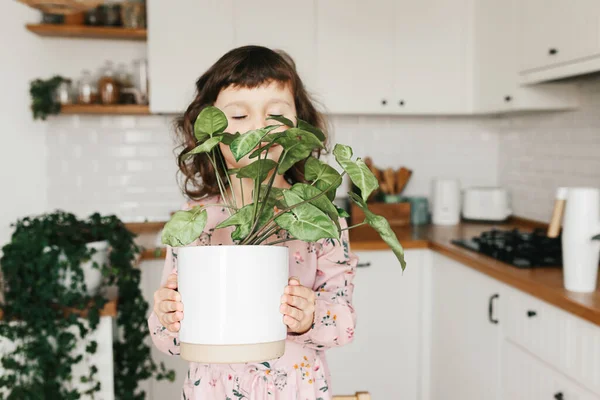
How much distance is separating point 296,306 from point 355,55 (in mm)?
2511

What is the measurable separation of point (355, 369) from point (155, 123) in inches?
64.3

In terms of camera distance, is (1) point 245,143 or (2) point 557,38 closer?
(1) point 245,143

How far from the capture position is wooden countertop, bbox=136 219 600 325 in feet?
5.38

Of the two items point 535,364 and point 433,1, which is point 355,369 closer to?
point 535,364

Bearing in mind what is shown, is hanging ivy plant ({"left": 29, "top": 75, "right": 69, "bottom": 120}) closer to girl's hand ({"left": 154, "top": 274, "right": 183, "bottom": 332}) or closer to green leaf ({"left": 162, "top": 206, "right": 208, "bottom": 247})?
girl's hand ({"left": 154, "top": 274, "right": 183, "bottom": 332})

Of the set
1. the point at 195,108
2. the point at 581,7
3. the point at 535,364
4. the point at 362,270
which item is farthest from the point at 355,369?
the point at 195,108

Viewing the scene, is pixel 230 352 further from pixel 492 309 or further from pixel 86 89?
pixel 86 89

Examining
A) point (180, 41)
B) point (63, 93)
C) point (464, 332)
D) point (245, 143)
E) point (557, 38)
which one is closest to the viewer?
point (245, 143)

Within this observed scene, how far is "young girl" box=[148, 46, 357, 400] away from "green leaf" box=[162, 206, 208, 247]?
251 millimetres

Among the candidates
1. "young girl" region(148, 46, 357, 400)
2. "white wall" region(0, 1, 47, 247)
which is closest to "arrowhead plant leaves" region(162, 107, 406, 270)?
"young girl" region(148, 46, 357, 400)

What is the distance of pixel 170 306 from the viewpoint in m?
0.80

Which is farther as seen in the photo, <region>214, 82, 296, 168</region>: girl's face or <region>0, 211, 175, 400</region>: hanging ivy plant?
<region>0, 211, 175, 400</region>: hanging ivy plant

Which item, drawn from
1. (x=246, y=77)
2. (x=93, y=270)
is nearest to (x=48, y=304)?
(x=93, y=270)

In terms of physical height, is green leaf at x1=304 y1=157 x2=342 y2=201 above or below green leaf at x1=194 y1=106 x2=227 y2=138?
below
